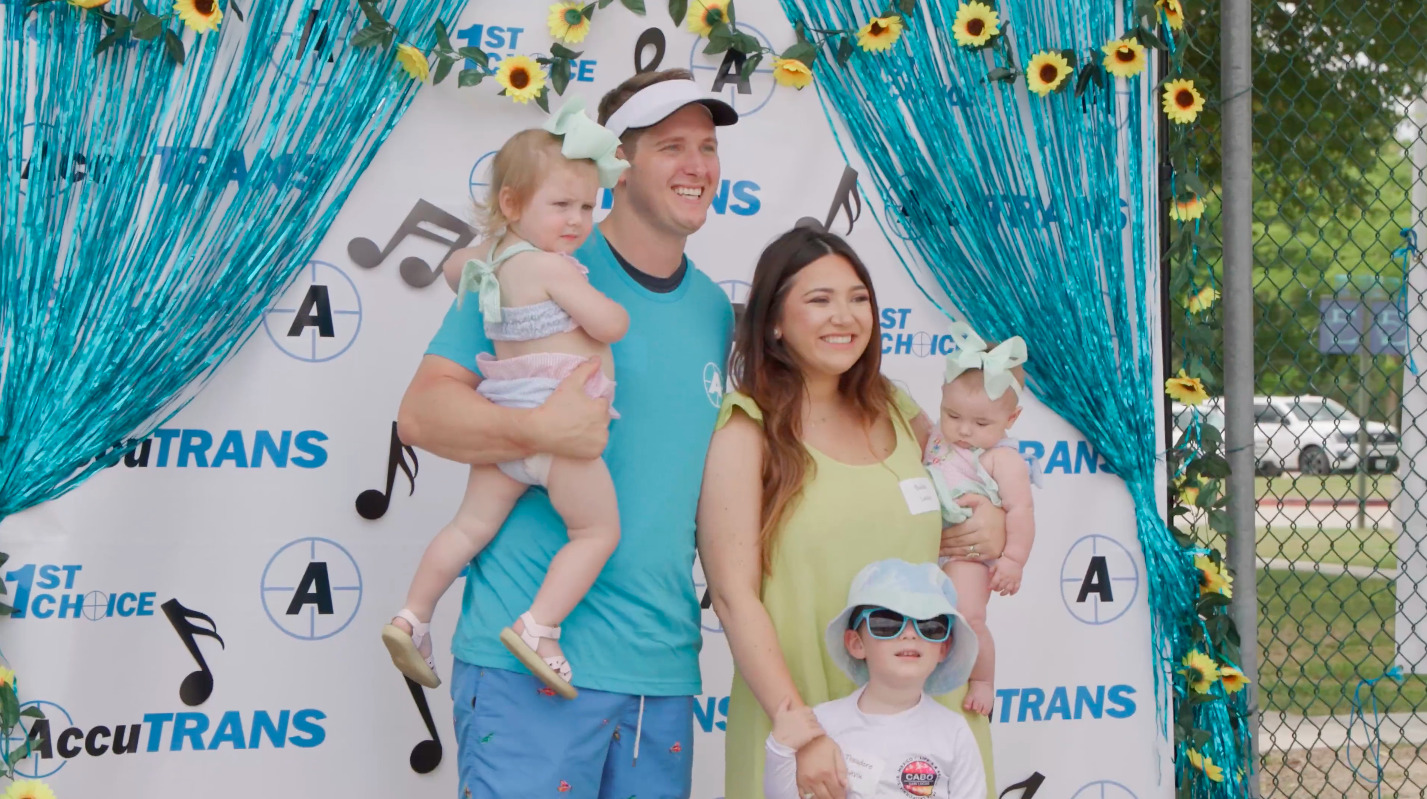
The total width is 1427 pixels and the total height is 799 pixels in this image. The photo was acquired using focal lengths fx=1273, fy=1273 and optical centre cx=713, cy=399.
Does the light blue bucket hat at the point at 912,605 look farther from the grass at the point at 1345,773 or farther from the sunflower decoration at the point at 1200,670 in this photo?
the grass at the point at 1345,773

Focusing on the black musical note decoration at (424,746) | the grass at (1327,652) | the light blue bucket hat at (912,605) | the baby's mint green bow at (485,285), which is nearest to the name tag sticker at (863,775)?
the light blue bucket hat at (912,605)

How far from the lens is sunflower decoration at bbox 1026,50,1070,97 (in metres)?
3.44

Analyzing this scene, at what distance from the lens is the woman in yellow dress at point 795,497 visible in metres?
2.37

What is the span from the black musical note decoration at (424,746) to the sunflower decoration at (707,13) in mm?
1863

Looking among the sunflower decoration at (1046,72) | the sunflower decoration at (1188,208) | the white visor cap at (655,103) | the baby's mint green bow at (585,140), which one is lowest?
the baby's mint green bow at (585,140)

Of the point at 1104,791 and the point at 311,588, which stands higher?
the point at 311,588

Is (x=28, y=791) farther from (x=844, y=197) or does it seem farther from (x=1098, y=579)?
(x=1098, y=579)

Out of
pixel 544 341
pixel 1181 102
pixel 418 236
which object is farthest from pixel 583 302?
pixel 1181 102

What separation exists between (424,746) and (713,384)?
139 centimetres

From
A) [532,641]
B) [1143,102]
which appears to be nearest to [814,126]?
[1143,102]

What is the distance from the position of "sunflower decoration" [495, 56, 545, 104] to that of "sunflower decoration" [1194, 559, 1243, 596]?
2.16 meters

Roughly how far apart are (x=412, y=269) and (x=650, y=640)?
1330 mm

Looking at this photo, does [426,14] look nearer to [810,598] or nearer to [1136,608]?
[810,598]

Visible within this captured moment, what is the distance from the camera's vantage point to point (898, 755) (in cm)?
223
